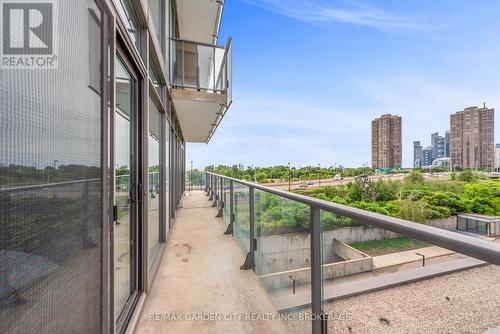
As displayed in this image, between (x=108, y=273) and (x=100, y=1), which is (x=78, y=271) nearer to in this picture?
(x=108, y=273)

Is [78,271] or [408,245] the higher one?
[408,245]

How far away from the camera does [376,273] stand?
0.95 metres

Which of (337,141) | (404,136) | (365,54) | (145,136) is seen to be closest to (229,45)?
(145,136)

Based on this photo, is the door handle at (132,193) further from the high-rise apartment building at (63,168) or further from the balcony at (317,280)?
the balcony at (317,280)

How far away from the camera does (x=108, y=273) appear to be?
1175mm

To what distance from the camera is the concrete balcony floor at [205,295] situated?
69.9 inches

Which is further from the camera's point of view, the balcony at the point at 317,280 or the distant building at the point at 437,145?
the distant building at the point at 437,145

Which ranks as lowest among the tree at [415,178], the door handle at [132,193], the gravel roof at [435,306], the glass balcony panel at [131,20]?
the tree at [415,178]

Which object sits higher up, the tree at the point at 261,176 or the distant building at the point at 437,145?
the distant building at the point at 437,145

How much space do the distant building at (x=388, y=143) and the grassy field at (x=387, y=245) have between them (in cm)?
5376

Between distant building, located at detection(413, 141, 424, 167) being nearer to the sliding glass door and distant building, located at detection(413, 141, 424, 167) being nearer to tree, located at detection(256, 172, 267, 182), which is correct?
tree, located at detection(256, 172, 267, 182)

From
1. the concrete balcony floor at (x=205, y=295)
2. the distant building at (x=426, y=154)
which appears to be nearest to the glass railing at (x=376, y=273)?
the concrete balcony floor at (x=205, y=295)

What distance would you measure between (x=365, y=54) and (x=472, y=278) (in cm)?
4739

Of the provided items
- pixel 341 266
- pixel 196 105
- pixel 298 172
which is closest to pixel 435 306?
pixel 341 266
